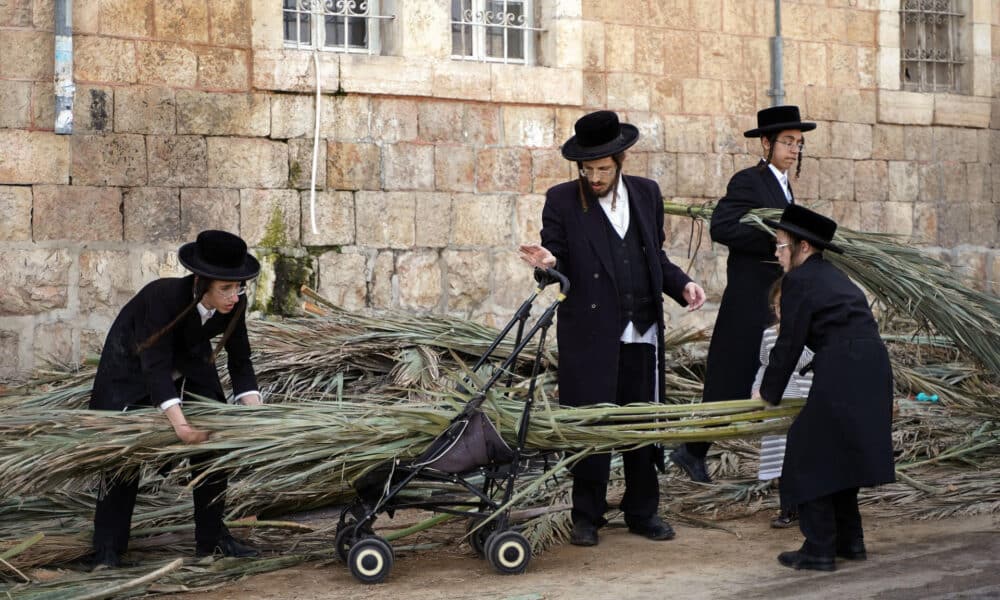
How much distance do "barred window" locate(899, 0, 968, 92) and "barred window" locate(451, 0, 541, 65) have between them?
11.9 ft

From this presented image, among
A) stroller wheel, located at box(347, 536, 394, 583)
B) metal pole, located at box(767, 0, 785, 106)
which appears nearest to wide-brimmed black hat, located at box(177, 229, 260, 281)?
stroller wheel, located at box(347, 536, 394, 583)

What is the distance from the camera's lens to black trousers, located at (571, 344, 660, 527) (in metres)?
5.32

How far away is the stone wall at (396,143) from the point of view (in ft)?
26.8

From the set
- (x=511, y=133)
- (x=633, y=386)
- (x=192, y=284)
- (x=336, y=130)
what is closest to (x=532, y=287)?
(x=511, y=133)

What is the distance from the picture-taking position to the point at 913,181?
1132 cm

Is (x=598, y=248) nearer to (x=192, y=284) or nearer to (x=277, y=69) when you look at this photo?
(x=192, y=284)

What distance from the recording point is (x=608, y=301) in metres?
5.29

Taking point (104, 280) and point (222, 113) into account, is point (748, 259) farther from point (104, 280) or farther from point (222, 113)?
point (104, 280)

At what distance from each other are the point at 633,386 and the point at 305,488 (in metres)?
1.37

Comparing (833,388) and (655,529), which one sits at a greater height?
(833,388)

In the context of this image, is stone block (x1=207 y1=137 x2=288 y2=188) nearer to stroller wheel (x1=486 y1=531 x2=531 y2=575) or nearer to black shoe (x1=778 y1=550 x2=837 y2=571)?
stroller wheel (x1=486 y1=531 x2=531 y2=575)

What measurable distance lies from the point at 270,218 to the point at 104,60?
140cm

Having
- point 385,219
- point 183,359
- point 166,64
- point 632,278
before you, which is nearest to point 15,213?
point 166,64

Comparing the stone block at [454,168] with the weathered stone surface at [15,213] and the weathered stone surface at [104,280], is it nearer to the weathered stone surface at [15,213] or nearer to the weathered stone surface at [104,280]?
the weathered stone surface at [104,280]
